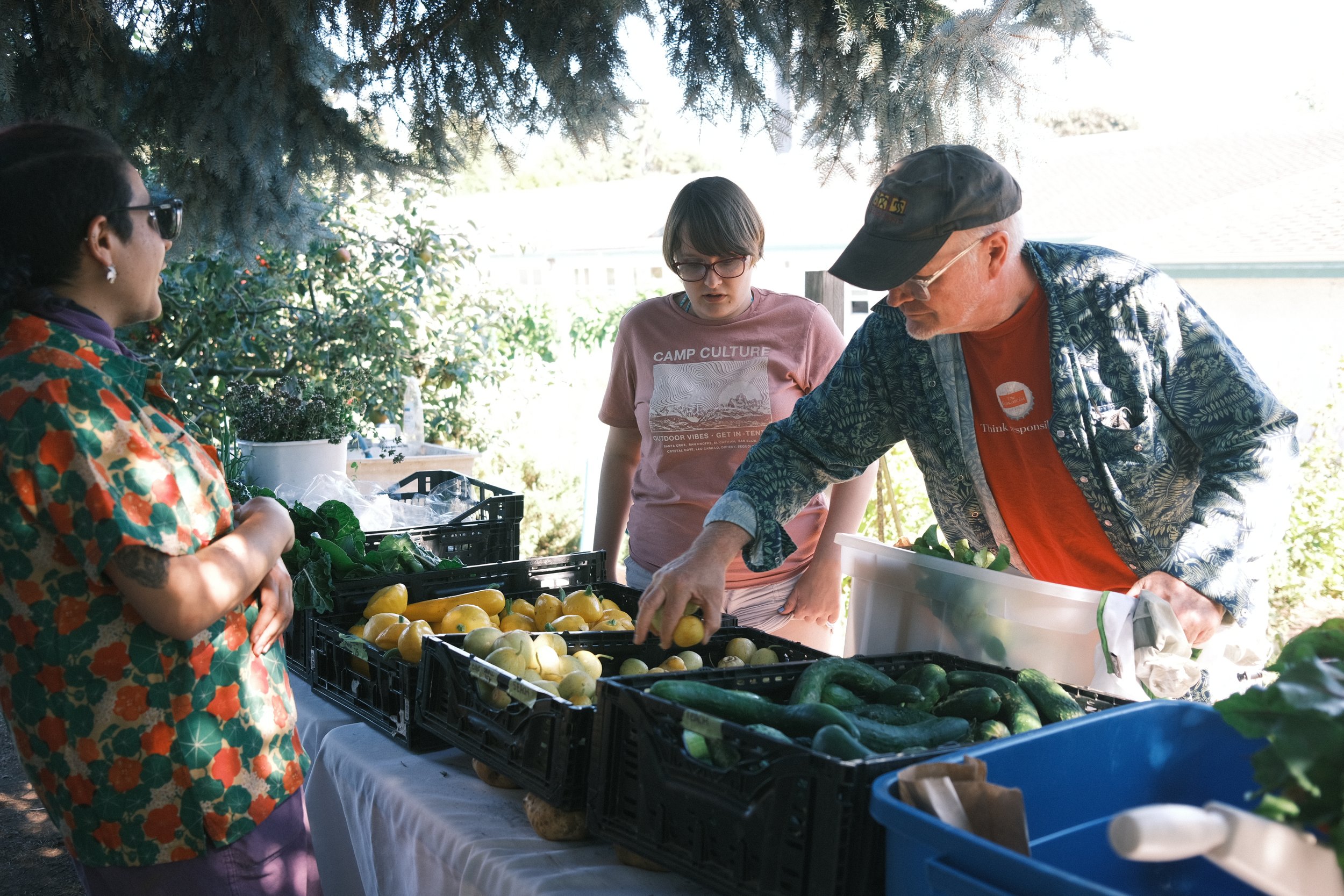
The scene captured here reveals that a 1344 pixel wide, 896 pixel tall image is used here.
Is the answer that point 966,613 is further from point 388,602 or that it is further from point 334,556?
point 334,556

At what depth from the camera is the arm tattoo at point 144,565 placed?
141cm

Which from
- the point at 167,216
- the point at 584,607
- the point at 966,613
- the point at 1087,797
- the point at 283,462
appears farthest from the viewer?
the point at 283,462

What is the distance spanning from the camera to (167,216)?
1.63 metres

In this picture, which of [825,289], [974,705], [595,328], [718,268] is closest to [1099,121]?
[595,328]

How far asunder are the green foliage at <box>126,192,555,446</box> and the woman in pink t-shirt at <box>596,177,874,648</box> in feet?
7.97

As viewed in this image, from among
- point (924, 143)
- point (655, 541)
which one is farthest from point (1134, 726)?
point (924, 143)

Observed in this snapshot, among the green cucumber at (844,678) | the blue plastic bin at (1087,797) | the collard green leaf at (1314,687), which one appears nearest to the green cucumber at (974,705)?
the green cucumber at (844,678)

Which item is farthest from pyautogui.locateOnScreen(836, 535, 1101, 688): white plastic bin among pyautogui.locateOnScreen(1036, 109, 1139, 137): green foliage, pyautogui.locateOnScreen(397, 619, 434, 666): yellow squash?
pyautogui.locateOnScreen(1036, 109, 1139, 137): green foliage

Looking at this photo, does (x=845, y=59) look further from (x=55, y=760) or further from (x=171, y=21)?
(x=55, y=760)

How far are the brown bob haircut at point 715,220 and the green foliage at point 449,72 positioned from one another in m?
0.28

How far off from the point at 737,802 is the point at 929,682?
48 centimetres

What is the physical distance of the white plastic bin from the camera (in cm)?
178

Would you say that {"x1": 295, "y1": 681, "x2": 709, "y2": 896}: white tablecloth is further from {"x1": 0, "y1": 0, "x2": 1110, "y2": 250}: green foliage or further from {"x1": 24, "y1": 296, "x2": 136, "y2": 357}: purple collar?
{"x1": 0, "y1": 0, "x2": 1110, "y2": 250}: green foliage

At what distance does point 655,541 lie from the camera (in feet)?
9.75
